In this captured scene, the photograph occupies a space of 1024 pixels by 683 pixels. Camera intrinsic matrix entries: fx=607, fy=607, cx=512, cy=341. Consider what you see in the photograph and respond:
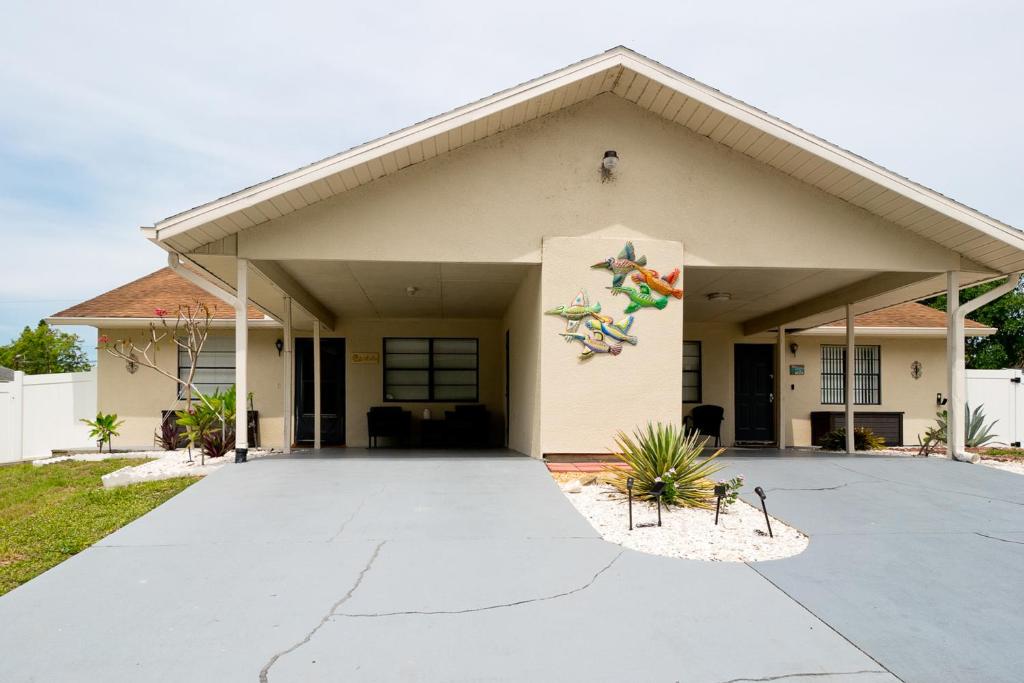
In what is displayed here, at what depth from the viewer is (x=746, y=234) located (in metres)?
8.10

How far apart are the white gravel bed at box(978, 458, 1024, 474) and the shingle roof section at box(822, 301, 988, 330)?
481cm

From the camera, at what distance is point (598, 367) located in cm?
784

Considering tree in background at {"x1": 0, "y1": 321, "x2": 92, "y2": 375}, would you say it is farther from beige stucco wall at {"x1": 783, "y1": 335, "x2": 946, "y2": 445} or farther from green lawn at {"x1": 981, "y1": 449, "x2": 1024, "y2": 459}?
green lawn at {"x1": 981, "y1": 449, "x2": 1024, "y2": 459}

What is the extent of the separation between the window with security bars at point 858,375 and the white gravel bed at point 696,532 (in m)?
9.89

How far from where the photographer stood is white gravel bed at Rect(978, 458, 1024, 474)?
8120 millimetres

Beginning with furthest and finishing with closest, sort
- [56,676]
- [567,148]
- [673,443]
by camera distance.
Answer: [567,148]
[673,443]
[56,676]

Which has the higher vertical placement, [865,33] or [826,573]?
[865,33]

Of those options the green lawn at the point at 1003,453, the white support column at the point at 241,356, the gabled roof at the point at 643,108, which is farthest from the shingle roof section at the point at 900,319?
the white support column at the point at 241,356

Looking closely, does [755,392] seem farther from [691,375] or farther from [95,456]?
[95,456]

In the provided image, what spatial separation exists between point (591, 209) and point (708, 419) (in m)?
7.34

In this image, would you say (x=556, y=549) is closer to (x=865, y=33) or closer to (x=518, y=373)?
(x=518, y=373)

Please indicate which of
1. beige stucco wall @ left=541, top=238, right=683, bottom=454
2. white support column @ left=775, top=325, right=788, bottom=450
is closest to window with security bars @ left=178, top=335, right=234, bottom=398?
beige stucco wall @ left=541, top=238, right=683, bottom=454

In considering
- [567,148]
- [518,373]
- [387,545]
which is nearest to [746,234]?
[567,148]

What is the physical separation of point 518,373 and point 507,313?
247cm
